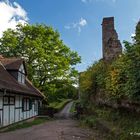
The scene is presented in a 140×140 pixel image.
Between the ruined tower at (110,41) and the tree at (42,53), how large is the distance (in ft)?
51.8

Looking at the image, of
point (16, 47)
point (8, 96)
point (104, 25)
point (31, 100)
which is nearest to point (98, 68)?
point (104, 25)

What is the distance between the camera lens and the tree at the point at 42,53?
1499 inches

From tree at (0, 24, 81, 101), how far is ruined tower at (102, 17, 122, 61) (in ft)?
51.8

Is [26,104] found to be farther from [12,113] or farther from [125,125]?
[125,125]

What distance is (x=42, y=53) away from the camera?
123ft

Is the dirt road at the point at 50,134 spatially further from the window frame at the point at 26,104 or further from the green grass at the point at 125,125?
the window frame at the point at 26,104

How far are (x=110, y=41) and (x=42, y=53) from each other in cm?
1731

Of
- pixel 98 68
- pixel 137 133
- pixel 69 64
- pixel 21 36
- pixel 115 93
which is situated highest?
pixel 21 36

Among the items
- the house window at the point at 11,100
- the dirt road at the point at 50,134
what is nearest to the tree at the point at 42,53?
the house window at the point at 11,100

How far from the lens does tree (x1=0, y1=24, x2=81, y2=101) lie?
38062mm

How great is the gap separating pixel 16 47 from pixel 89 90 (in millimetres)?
16644

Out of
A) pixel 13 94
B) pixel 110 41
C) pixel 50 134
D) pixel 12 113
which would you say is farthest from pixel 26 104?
pixel 50 134

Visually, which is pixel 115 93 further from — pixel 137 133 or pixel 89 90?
pixel 89 90

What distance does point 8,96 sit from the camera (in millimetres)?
21438
